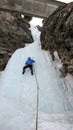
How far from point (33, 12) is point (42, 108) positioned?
4.68m

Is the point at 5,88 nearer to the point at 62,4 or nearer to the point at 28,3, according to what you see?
the point at 28,3

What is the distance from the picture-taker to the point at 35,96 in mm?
10680

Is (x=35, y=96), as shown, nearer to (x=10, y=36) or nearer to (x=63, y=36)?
(x=63, y=36)

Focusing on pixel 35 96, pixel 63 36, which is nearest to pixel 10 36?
pixel 63 36

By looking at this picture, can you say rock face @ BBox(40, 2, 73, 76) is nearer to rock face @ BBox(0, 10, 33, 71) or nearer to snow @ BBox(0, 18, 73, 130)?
snow @ BBox(0, 18, 73, 130)

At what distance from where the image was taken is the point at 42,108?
9992 mm

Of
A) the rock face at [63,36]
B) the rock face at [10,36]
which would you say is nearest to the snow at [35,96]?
the rock face at [63,36]

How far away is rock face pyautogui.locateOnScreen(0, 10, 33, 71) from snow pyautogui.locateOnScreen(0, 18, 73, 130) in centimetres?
126

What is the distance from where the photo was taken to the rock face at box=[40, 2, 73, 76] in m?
10.6

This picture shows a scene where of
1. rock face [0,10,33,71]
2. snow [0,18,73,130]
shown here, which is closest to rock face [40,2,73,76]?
snow [0,18,73,130]

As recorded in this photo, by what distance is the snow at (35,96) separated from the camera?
27.5 ft

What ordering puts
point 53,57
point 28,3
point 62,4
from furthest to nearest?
point 62,4 → point 53,57 → point 28,3

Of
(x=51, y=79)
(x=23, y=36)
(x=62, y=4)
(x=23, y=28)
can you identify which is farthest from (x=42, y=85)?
(x=23, y=28)

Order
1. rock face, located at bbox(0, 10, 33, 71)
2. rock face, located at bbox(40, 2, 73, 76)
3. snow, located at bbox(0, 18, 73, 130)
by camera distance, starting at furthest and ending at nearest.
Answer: rock face, located at bbox(0, 10, 33, 71), rock face, located at bbox(40, 2, 73, 76), snow, located at bbox(0, 18, 73, 130)
